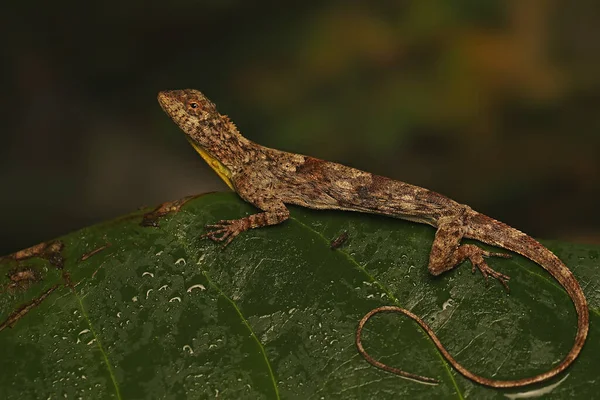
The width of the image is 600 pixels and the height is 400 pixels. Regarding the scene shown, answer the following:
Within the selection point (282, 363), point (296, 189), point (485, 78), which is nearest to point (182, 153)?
point (296, 189)

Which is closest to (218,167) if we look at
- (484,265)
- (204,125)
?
(204,125)

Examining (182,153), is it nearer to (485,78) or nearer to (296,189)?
(296,189)

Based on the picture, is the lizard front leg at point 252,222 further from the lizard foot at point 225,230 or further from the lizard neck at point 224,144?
the lizard neck at point 224,144

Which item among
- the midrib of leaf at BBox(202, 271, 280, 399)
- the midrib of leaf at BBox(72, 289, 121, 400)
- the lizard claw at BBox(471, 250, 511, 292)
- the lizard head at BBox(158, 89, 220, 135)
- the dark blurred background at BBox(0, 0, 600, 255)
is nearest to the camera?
the midrib of leaf at BBox(72, 289, 121, 400)

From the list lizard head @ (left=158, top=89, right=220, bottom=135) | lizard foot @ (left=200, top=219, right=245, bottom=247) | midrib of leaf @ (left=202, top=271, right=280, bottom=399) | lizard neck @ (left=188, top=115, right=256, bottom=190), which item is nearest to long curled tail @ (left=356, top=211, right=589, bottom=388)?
midrib of leaf @ (left=202, top=271, right=280, bottom=399)

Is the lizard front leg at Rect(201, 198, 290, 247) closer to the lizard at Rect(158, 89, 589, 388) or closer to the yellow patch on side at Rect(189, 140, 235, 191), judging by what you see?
the lizard at Rect(158, 89, 589, 388)

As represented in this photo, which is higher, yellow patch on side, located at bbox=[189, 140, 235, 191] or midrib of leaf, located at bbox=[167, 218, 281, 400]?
yellow patch on side, located at bbox=[189, 140, 235, 191]

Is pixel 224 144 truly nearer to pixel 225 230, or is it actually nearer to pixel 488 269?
pixel 225 230

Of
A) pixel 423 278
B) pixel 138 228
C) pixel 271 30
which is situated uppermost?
pixel 271 30
